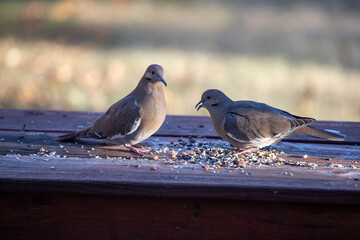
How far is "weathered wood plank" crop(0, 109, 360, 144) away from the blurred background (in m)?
2.67

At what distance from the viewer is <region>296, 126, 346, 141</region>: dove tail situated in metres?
3.68

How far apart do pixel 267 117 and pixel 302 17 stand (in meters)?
8.64

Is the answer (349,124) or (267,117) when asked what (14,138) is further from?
(349,124)

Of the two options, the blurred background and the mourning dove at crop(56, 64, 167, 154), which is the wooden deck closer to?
the mourning dove at crop(56, 64, 167, 154)

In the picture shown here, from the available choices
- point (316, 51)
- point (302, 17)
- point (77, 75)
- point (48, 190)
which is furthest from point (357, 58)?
point (48, 190)

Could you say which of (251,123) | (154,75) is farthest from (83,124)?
(251,123)

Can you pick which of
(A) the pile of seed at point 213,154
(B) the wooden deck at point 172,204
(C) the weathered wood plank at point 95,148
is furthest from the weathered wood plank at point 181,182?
(C) the weathered wood plank at point 95,148

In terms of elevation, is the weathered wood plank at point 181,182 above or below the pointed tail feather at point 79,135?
below

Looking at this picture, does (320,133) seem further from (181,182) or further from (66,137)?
(66,137)

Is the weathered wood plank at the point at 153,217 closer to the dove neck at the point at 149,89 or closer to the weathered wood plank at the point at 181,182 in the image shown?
the weathered wood plank at the point at 181,182

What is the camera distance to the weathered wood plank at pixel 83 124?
393cm

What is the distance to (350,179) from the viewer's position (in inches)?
111

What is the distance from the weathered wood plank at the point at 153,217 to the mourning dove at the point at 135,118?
79 centimetres

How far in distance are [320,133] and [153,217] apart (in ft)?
5.32
